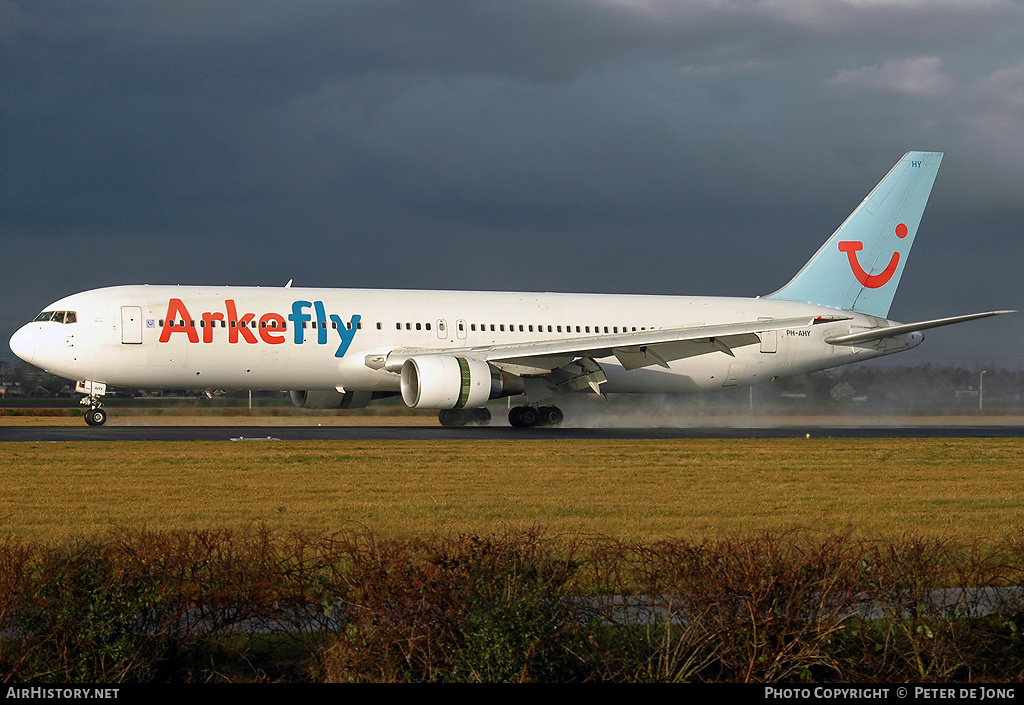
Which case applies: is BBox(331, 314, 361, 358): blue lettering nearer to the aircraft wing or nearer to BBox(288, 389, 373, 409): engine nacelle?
the aircraft wing

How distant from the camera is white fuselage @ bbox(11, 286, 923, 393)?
29938mm

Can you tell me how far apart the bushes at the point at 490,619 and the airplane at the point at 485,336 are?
22.2 metres

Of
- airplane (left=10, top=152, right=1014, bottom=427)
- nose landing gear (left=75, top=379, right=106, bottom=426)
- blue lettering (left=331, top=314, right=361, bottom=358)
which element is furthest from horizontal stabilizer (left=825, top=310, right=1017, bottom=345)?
nose landing gear (left=75, top=379, right=106, bottom=426)

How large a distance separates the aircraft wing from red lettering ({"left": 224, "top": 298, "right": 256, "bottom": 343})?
140 inches

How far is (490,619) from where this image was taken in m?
6.65

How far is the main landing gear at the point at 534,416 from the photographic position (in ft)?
112

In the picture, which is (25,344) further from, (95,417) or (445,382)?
(445,382)

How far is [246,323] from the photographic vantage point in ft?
100

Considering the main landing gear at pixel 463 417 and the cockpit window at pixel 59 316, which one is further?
the main landing gear at pixel 463 417

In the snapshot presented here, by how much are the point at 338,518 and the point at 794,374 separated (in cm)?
2936

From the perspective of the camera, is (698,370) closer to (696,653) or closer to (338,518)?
(338,518)

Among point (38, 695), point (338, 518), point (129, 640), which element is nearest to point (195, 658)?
point (129, 640)

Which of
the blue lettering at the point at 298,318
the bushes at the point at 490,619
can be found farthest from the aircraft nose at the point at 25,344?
the bushes at the point at 490,619

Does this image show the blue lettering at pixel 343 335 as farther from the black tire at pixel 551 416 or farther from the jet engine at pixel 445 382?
the black tire at pixel 551 416
